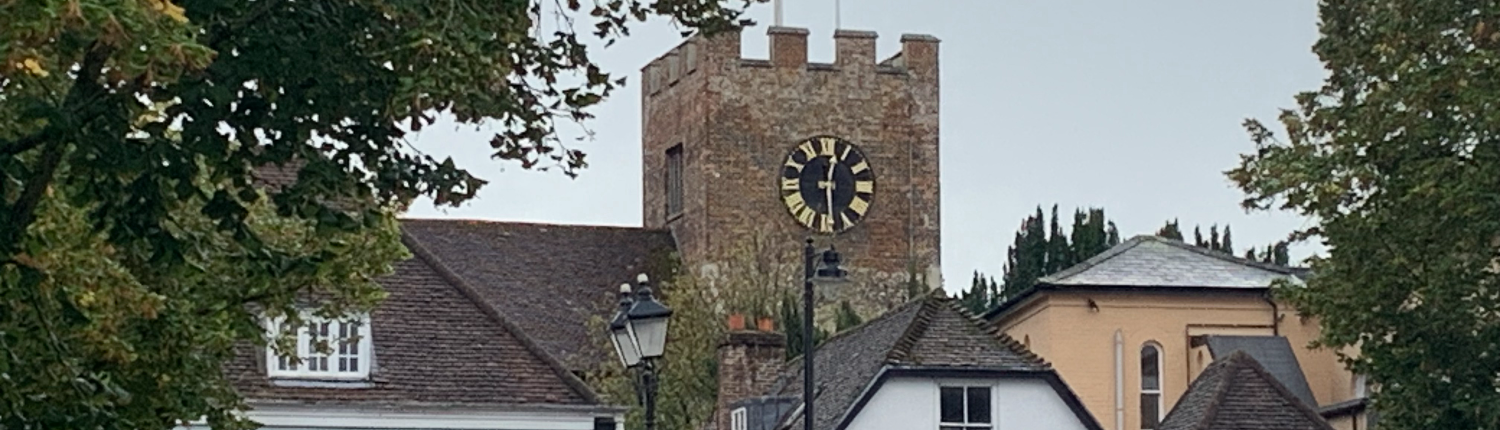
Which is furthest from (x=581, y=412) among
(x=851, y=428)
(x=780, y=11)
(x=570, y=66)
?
(x=780, y=11)

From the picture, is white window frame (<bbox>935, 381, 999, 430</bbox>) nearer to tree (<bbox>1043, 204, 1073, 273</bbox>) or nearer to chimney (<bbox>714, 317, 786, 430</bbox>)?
chimney (<bbox>714, 317, 786, 430</bbox>)

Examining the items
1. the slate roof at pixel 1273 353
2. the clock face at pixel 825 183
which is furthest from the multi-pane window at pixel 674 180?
the slate roof at pixel 1273 353

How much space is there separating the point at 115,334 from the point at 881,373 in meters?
21.0

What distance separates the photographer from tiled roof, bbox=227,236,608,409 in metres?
34.6

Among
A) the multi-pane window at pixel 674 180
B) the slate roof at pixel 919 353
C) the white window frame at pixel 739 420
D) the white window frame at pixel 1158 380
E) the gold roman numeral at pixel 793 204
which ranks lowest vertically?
the white window frame at pixel 739 420

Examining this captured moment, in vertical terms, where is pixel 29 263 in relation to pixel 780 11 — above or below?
below

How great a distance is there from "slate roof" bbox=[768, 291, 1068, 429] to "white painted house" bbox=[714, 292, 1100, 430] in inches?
0.5

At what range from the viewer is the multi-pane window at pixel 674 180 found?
339 ft

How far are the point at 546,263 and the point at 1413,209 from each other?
227 ft

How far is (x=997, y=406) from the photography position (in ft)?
139

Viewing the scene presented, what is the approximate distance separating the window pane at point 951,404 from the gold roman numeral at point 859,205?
58.5 m

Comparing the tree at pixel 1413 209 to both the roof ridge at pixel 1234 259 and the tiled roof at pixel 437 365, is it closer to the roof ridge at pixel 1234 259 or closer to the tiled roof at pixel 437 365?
the tiled roof at pixel 437 365

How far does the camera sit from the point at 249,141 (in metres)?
16.2

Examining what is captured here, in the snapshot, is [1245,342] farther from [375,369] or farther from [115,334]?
[115,334]
